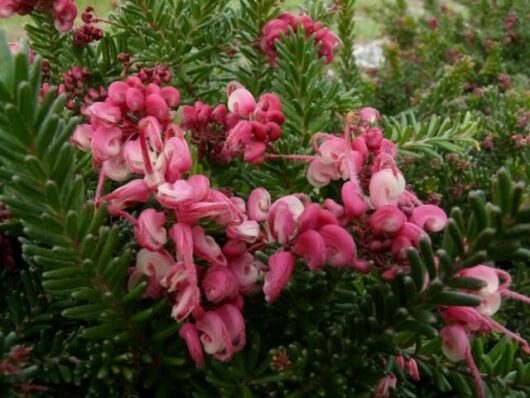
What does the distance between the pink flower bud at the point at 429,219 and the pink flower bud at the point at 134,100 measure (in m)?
0.31

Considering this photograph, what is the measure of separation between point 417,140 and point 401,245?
1.82 ft

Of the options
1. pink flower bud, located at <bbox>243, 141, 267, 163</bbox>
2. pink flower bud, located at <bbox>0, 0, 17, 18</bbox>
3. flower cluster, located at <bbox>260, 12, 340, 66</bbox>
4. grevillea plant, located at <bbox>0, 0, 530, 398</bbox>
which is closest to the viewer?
grevillea plant, located at <bbox>0, 0, 530, 398</bbox>

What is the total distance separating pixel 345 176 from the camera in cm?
72

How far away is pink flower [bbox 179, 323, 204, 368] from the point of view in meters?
0.64

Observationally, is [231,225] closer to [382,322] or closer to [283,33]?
[382,322]

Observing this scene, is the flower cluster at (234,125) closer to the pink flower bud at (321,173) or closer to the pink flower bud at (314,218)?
the pink flower bud at (321,173)

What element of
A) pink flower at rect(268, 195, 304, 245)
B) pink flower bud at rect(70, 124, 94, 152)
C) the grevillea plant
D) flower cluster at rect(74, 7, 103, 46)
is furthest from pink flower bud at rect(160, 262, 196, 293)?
flower cluster at rect(74, 7, 103, 46)

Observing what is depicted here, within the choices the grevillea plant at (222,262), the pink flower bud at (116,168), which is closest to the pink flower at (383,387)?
the grevillea plant at (222,262)

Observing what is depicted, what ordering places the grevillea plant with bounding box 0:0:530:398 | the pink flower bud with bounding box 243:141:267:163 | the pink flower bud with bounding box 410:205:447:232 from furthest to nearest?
1. the pink flower bud with bounding box 243:141:267:163
2. the pink flower bud with bounding box 410:205:447:232
3. the grevillea plant with bounding box 0:0:530:398

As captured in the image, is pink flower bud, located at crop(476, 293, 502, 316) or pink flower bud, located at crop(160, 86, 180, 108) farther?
pink flower bud, located at crop(160, 86, 180, 108)

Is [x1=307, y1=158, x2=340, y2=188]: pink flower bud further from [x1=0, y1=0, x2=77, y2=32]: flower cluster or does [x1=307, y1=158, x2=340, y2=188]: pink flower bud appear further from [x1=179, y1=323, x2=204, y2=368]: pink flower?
[x1=0, y1=0, x2=77, y2=32]: flower cluster

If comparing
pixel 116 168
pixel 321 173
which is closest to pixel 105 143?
pixel 116 168

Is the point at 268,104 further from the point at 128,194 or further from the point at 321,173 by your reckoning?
the point at 128,194

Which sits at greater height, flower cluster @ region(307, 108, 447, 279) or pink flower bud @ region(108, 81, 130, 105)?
pink flower bud @ region(108, 81, 130, 105)
